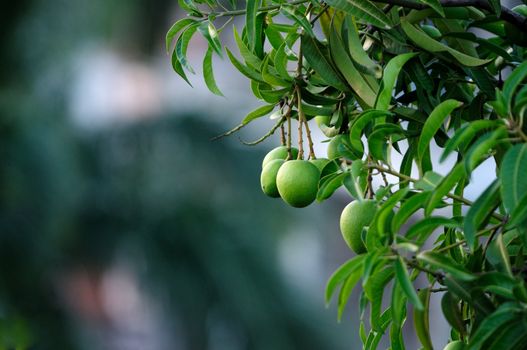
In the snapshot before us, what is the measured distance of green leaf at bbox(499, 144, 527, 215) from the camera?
0.53 metres

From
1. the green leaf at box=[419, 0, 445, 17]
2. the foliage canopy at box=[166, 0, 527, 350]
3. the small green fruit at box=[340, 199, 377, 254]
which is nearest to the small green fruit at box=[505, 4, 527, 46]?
the foliage canopy at box=[166, 0, 527, 350]

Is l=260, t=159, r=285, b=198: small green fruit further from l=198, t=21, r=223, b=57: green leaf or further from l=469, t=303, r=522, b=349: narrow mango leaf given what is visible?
l=469, t=303, r=522, b=349: narrow mango leaf

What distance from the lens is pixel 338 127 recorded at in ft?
2.66

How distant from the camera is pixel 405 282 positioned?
0.56 meters

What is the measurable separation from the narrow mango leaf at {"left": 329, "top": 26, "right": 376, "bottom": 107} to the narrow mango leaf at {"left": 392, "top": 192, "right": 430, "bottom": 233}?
0.15 meters

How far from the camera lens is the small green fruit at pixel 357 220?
2.35 feet

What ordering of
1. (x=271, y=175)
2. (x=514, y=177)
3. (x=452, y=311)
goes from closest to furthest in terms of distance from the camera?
(x=514, y=177) < (x=452, y=311) < (x=271, y=175)

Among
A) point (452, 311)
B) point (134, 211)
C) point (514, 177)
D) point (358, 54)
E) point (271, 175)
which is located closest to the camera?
point (514, 177)

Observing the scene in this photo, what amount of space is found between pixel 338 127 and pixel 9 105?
6.02 m

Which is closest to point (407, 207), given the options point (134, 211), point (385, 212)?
point (385, 212)

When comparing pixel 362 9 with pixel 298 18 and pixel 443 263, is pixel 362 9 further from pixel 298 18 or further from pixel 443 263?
pixel 443 263

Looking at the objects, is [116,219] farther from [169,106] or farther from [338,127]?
[338,127]

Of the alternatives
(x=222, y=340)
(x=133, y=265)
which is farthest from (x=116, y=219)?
(x=222, y=340)

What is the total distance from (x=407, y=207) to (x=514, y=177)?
9 centimetres
